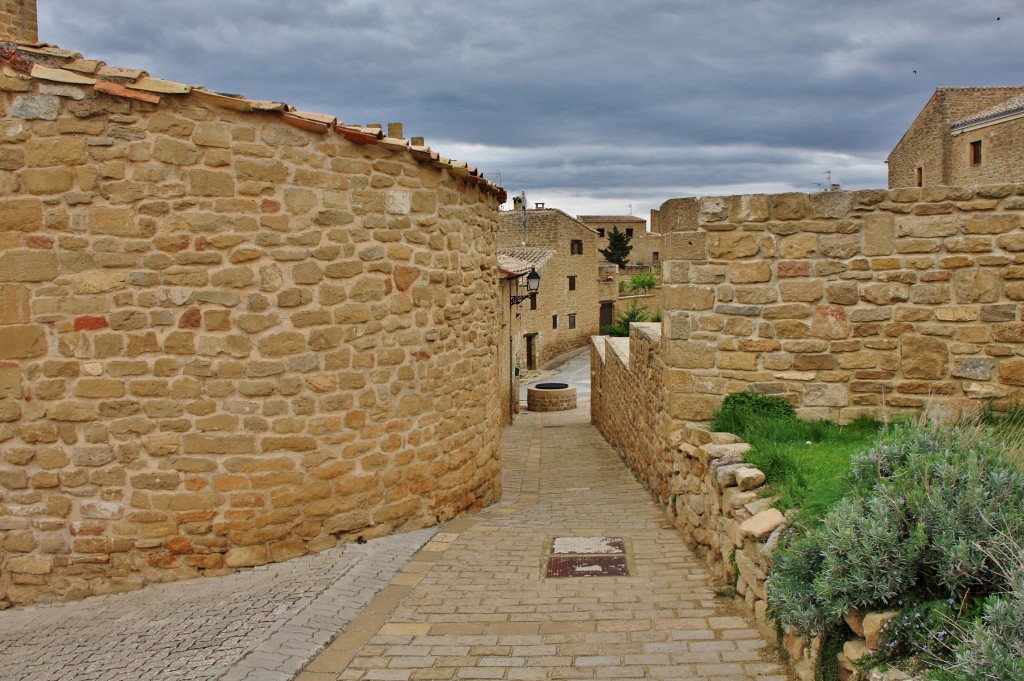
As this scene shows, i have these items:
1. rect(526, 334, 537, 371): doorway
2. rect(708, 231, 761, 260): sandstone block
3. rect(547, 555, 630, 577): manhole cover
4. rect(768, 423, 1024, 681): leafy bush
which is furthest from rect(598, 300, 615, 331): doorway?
rect(768, 423, 1024, 681): leafy bush

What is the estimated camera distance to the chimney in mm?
9664

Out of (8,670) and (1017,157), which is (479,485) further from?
(1017,157)

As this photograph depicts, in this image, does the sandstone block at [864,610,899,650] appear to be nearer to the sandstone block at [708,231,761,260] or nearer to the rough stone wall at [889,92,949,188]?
the sandstone block at [708,231,761,260]

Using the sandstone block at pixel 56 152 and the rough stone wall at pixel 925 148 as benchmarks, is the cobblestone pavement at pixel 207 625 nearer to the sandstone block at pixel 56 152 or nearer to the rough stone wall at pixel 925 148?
the sandstone block at pixel 56 152

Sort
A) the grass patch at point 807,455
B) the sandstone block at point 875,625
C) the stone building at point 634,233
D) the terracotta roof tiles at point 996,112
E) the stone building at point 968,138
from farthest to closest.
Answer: the stone building at point 634,233 → the stone building at point 968,138 → the terracotta roof tiles at point 996,112 → the grass patch at point 807,455 → the sandstone block at point 875,625

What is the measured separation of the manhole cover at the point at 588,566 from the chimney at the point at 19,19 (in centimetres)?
902

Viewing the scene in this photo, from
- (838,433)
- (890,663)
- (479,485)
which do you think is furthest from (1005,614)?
(479,485)

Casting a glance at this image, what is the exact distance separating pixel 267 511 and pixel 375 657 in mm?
1988

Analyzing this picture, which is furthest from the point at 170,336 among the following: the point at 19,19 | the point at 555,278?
the point at 555,278

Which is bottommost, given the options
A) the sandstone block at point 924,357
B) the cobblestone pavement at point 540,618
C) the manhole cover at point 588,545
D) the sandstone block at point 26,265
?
the manhole cover at point 588,545

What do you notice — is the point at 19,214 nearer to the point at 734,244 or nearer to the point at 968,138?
the point at 734,244

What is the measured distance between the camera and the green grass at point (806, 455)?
4.43 meters

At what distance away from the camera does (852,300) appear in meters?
6.95

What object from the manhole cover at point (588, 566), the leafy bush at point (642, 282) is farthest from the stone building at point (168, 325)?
the leafy bush at point (642, 282)
